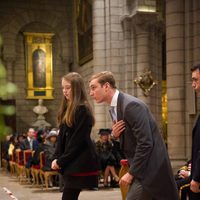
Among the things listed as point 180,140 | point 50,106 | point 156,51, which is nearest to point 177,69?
point 180,140

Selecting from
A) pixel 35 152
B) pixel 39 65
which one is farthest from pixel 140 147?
pixel 39 65

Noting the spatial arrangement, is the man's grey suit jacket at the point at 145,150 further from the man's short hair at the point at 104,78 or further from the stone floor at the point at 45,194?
the stone floor at the point at 45,194

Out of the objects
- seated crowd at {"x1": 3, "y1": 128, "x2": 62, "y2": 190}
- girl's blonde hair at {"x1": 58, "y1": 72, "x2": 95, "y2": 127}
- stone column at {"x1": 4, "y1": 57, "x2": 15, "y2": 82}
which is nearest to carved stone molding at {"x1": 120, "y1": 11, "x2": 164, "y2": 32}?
seated crowd at {"x1": 3, "y1": 128, "x2": 62, "y2": 190}

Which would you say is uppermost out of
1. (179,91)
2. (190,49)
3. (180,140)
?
(190,49)

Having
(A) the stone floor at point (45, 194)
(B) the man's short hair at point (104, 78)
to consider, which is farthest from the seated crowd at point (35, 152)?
(B) the man's short hair at point (104, 78)

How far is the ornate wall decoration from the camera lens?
1686 centimetres

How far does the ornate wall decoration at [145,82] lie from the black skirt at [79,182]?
12962mm

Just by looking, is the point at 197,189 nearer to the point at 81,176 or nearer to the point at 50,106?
the point at 81,176

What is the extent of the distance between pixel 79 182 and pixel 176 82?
7738 mm

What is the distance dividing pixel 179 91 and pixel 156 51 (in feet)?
23.3

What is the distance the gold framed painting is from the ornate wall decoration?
4624 mm

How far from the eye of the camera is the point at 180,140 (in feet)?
37.2

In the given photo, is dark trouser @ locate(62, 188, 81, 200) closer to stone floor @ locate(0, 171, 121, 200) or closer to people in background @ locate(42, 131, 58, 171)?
stone floor @ locate(0, 171, 121, 200)

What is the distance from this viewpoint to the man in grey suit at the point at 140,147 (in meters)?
3.10
